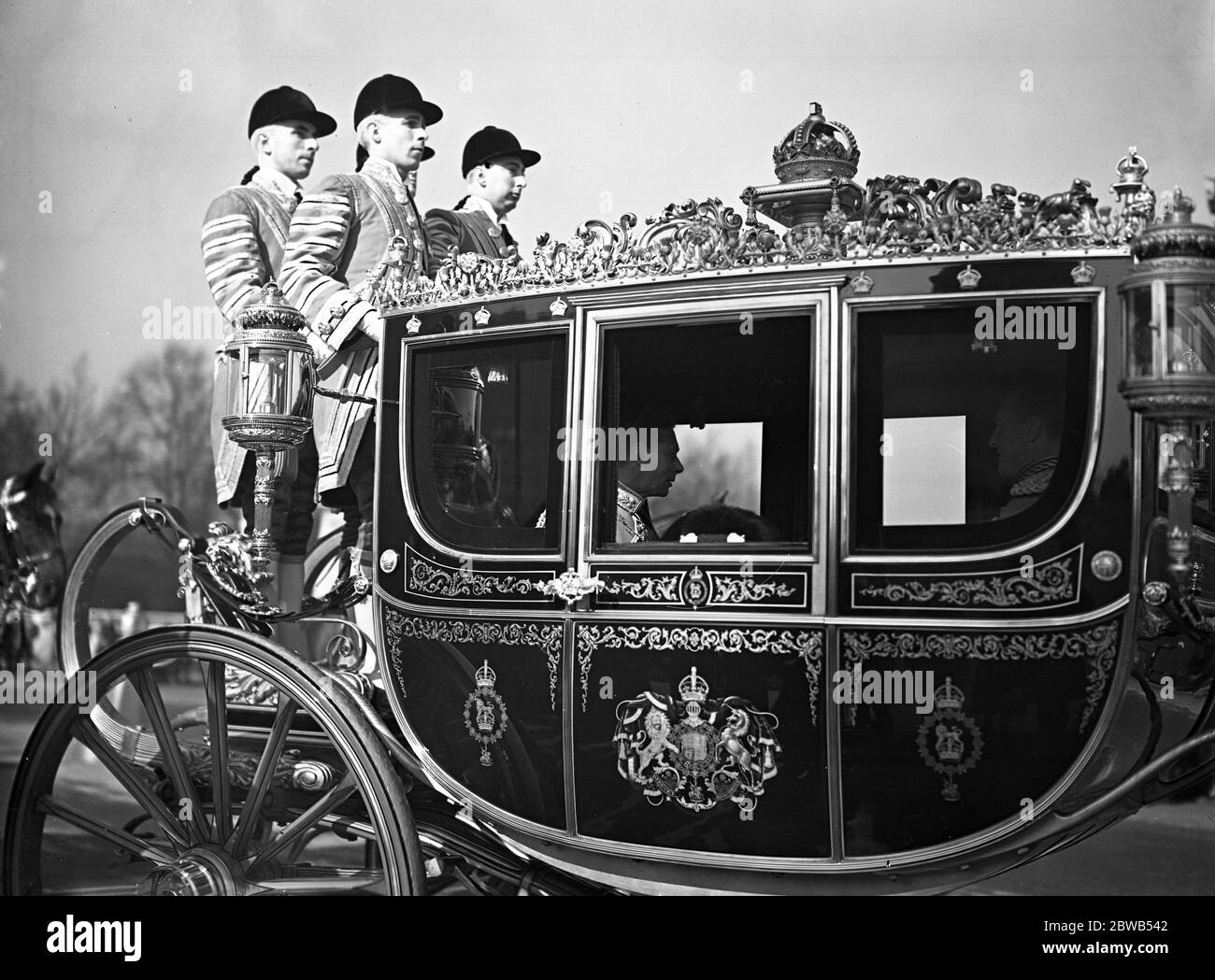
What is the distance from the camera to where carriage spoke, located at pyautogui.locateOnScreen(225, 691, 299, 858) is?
8.99 feet

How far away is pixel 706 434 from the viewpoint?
2.61 metres

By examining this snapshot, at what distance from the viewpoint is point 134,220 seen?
2.83m

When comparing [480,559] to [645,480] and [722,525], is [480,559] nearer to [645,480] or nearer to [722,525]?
[645,480]

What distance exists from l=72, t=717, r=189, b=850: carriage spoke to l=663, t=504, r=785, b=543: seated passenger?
1.41 m

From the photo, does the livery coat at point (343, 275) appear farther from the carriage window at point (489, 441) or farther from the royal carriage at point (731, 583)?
the carriage window at point (489, 441)

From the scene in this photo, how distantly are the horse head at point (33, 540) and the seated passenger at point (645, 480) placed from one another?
1.42 meters

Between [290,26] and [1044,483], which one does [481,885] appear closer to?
[1044,483]

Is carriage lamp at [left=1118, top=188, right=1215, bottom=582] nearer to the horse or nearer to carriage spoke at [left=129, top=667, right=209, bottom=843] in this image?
carriage spoke at [left=129, top=667, right=209, bottom=843]

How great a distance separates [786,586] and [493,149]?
1.28m

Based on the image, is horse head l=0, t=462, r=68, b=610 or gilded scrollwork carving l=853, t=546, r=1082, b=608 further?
horse head l=0, t=462, r=68, b=610

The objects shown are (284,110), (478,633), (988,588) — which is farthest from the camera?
(284,110)

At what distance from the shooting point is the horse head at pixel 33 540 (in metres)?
2.82

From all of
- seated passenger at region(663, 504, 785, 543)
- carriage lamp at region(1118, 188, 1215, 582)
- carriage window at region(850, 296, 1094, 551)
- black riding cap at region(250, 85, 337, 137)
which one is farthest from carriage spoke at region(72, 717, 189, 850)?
carriage lamp at region(1118, 188, 1215, 582)

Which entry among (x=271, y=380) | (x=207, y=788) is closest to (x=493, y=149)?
(x=271, y=380)
